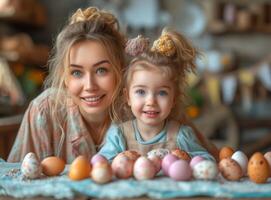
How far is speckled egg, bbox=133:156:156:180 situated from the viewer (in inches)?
41.4

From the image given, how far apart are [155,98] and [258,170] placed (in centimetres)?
35

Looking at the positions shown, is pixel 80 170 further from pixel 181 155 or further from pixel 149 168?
pixel 181 155

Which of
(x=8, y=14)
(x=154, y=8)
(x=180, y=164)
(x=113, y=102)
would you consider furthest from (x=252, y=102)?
(x=180, y=164)

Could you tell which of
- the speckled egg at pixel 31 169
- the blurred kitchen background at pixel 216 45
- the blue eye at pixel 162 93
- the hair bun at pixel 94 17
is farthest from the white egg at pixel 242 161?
the blurred kitchen background at pixel 216 45

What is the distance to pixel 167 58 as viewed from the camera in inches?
51.9

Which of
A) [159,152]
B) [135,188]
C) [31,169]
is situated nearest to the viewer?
[135,188]

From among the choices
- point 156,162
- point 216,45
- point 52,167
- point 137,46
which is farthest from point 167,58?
point 216,45

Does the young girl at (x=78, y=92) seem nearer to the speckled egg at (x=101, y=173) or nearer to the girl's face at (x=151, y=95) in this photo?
the girl's face at (x=151, y=95)

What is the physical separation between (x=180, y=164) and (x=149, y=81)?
0.99 feet

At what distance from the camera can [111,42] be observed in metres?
1.46

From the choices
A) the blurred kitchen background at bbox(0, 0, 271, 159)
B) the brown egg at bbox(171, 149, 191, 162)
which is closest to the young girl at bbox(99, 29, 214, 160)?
the brown egg at bbox(171, 149, 191, 162)

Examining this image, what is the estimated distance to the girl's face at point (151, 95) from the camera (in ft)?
4.22

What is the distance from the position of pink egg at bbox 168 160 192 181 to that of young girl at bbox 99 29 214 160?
0.75ft

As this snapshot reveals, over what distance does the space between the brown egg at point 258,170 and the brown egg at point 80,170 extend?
0.35 m
